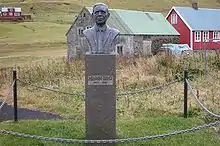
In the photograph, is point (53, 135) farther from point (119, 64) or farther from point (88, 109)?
point (119, 64)

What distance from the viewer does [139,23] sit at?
4059cm

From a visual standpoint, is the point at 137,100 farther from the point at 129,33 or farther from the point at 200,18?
the point at 200,18

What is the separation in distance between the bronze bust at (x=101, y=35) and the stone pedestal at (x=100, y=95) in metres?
0.22

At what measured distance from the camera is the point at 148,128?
33.4 feet

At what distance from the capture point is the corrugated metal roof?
4203 cm

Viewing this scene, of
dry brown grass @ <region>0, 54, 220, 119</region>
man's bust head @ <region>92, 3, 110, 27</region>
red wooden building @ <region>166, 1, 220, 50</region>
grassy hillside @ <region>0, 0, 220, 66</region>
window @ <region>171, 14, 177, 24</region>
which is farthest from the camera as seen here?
grassy hillside @ <region>0, 0, 220, 66</region>

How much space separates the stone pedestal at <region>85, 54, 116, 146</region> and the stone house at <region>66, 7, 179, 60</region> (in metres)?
27.8

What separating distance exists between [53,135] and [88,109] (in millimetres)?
1271

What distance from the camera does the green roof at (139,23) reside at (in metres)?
38.4

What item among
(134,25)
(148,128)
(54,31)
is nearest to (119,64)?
(148,128)

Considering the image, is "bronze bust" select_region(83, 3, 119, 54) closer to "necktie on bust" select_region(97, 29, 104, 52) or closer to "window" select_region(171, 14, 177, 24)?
"necktie on bust" select_region(97, 29, 104, 52)

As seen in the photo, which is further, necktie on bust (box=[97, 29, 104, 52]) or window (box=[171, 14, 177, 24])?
window (box=[171, 14, 177, 24])

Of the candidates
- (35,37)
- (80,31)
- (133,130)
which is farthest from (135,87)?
(35,37)

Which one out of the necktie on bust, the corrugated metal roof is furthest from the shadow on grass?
the corrugated metal roof
